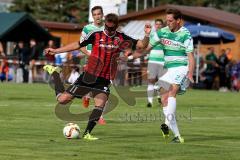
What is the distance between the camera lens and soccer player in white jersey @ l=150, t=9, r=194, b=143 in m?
14.4

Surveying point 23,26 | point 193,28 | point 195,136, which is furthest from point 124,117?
point 23,26

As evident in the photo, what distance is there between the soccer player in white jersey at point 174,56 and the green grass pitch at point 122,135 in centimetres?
59

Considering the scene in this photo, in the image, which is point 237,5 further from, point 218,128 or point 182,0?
point 218,128

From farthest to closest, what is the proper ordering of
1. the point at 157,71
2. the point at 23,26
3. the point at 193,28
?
the point at 23,26 → the point at 193,28 → the point at 157,71

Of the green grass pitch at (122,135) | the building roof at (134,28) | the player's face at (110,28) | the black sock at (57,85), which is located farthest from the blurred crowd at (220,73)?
the player's face at (110,28)

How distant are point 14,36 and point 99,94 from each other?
3206 cm

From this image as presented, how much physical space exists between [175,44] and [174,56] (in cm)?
21

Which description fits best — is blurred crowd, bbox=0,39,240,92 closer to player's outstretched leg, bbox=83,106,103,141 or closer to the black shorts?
the black shorts

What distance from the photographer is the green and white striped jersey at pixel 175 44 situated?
577 inches

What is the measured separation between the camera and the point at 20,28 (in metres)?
45.9

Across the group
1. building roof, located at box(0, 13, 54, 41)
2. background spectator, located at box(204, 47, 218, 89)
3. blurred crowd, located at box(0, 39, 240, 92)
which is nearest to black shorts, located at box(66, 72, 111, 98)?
blurred crowd, located at box(0, 39, 240, 92)

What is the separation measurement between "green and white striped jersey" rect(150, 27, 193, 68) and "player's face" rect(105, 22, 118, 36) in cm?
77

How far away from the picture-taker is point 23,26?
4578cm

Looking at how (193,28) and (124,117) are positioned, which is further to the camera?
(193,28)
